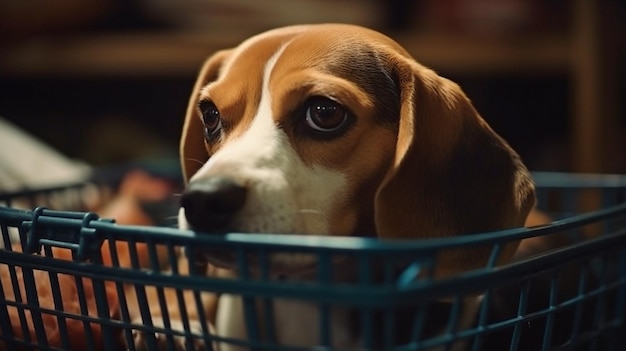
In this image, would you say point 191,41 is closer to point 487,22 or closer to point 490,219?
point 487,22

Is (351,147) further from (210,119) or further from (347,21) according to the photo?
(347,21)

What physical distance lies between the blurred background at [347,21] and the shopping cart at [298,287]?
0.72 m

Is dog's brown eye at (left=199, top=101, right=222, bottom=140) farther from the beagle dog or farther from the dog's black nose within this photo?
the dog's black nose

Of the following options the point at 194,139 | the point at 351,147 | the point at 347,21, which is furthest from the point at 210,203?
the point at 347,21

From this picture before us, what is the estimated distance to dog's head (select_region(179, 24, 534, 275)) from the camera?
69cm

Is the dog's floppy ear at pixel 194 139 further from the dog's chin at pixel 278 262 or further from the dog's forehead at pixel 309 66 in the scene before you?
the dog's chin at pixel 278 262

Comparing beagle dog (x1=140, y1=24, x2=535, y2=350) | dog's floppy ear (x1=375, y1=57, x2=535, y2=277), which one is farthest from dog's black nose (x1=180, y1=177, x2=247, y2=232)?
dog's floppy ear (x1=375, y1=57, x2=535, y2=277)

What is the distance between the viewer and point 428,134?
0.75 metres

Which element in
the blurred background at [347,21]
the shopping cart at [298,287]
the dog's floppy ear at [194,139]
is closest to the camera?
the shopping cart at [298,287]

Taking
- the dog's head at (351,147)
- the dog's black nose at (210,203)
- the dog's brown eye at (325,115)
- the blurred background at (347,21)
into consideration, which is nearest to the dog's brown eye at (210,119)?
the dog's head at (351,147)

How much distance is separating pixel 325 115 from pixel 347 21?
881mm

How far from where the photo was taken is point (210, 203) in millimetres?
606

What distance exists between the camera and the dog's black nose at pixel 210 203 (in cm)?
60

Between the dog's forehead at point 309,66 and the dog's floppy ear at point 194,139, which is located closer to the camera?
the dog's forehead at point 309,66
